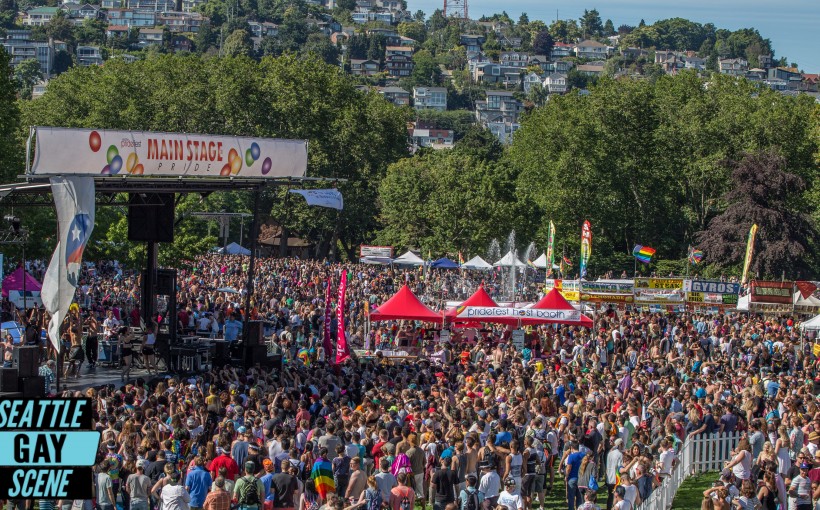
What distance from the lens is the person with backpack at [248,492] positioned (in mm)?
12961

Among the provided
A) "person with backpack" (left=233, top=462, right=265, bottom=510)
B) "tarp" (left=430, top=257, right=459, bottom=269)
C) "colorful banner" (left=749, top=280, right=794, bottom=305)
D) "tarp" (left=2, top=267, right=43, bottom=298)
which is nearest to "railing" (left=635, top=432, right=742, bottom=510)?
"person with backpack" (left=233, top=462, right=265, bottom=510)

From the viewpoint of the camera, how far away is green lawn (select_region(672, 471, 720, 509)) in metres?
17.1

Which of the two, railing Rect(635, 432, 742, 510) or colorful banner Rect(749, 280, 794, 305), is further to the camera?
colorful banner Rect(749, 280, 794, 305)

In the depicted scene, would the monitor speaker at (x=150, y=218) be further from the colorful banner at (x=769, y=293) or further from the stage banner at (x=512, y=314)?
the colorful banner at (x=769, y=293)

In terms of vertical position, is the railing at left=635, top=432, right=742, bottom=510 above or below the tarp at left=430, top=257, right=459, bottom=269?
below

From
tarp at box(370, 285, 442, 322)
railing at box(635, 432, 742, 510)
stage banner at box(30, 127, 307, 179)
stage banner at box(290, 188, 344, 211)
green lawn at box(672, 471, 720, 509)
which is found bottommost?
green lawn at box(672, 471, 720, 509)

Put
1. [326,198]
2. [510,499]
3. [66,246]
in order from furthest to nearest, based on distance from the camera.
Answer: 1. [326,198]
2. [66,246]
3. [510,499]

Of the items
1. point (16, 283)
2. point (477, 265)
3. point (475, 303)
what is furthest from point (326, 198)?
point (475, 303)

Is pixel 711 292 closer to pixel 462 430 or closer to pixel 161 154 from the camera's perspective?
pixel 161 154

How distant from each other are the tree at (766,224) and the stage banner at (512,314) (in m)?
23.0

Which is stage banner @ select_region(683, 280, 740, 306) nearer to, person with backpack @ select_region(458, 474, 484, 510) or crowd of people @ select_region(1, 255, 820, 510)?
crowd of people @ select_region(1, 255, 820, 510)

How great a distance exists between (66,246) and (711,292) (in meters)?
23.6

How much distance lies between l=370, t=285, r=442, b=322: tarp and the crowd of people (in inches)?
30.5

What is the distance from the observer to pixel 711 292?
121 ft
